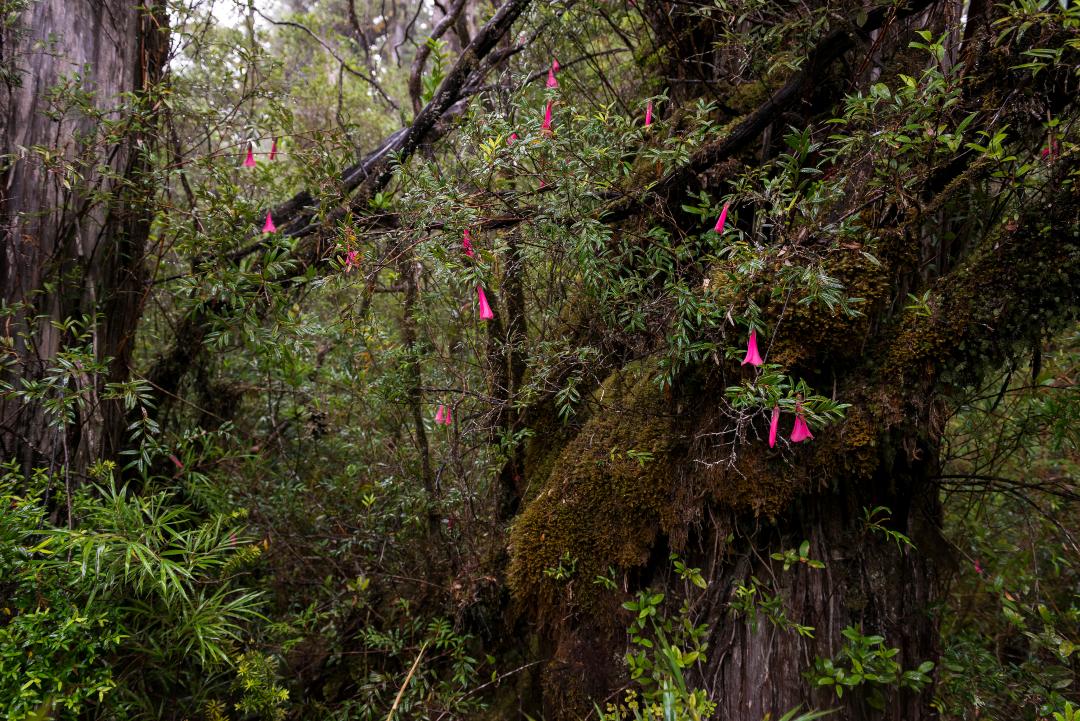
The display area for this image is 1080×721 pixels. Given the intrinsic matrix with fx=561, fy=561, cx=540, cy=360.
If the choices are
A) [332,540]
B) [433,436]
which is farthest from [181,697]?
[433,436]

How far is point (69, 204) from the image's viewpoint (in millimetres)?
2488

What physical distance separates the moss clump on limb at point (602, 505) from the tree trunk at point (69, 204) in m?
1.87

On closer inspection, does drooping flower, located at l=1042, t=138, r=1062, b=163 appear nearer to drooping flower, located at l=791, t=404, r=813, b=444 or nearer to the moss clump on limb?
drooping flower, located at l=791, t=404, r=813, b=444

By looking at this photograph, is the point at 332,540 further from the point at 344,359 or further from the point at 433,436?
the point at 344,359

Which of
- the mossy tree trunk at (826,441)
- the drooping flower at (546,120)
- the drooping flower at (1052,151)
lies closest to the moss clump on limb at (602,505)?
→ the mossy tree trunk at (826,441)

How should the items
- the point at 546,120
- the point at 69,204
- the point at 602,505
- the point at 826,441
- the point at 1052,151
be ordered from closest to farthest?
1. the point at 1052,151
2. the point at 826,441
3. the point at 546,120
4. the point at 602,505
5. the point at 69,204

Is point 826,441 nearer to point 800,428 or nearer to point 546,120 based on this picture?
point 800,428

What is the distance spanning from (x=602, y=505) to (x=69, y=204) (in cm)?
266

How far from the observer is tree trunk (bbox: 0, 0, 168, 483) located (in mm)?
2352

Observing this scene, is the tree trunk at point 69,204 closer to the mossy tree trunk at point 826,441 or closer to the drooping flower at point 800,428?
the mossy tree trunk at point 826,441

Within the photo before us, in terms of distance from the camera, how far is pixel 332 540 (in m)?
3.15

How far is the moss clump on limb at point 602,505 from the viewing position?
2.11m

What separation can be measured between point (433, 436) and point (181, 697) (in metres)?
1.63

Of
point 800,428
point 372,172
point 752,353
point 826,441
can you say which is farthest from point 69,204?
point 826,441
